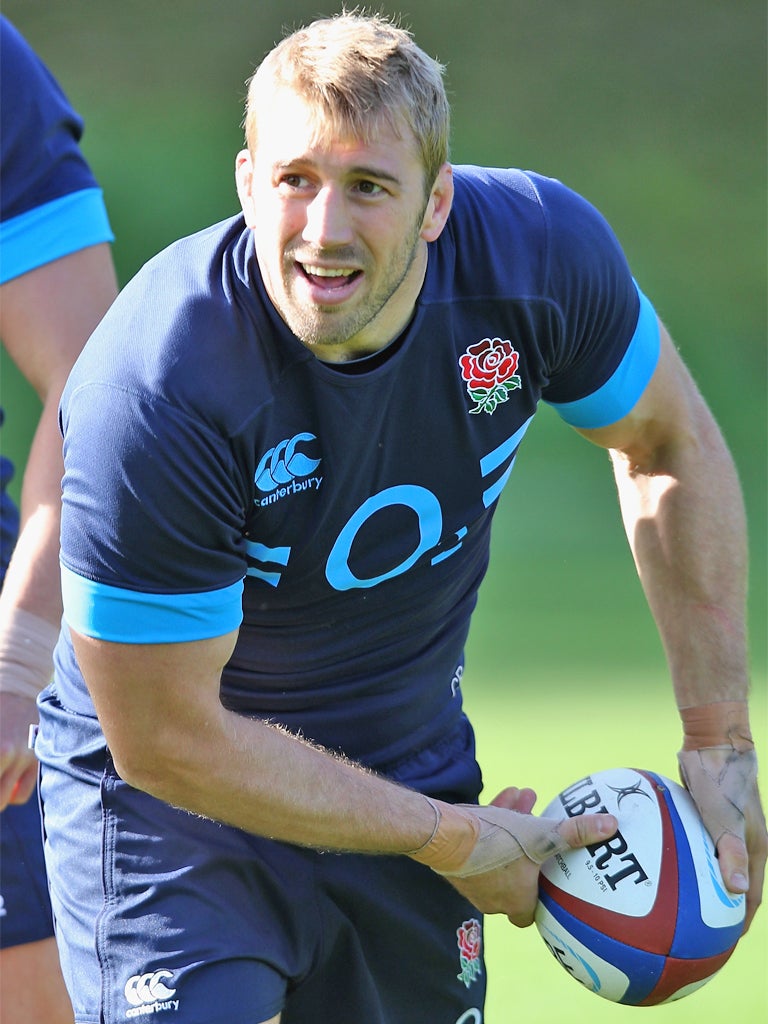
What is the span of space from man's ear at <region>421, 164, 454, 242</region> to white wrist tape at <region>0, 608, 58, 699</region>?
1.14m

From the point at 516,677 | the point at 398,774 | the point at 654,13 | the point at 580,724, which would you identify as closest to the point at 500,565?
the point at 516,677

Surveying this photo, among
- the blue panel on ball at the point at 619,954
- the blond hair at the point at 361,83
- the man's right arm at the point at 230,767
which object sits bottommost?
the blue panel on ball at the point at 619,954

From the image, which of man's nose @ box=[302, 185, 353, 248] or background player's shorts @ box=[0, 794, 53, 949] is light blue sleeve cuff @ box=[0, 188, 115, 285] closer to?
man's nose @ box=[302, 185, 353, 248]

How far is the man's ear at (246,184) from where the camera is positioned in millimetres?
2447

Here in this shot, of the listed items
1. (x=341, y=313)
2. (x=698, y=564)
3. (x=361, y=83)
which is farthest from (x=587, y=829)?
(x=361, y=83)

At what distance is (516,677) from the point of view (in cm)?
635

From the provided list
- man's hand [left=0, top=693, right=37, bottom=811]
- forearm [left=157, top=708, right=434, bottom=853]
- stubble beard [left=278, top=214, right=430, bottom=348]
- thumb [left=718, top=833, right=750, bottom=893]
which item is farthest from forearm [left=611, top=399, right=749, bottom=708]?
man's hand [left=0, top=693, right=37, bottom=811]

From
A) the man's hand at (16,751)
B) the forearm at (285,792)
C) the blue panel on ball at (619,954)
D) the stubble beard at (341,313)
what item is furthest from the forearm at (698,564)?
the man's hand at (16,751)

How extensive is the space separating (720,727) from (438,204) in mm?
1211

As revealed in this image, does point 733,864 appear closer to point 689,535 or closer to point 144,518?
point 689,535

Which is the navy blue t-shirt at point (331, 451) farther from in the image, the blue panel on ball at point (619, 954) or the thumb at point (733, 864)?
the thumb at point (733, 864)

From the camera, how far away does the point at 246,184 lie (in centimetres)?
248

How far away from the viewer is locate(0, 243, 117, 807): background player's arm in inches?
118

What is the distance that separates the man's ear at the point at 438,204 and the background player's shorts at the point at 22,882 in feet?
Result: 4.97
